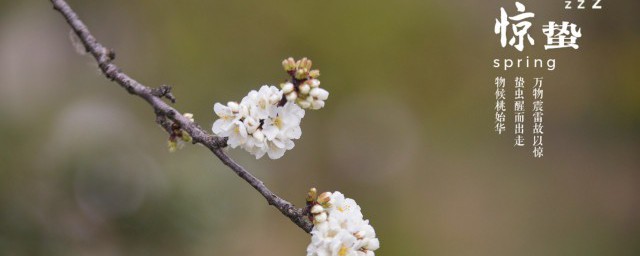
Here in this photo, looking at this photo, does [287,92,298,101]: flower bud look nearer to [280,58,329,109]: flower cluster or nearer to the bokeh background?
[280,58,329,109]: flower cluster

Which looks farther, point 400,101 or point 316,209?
point 400,101

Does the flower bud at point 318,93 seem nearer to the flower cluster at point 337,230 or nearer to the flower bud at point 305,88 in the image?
the flower bud at point 305,88

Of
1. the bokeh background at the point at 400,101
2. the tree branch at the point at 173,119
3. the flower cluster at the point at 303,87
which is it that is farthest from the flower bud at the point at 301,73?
the bokeh background at the point at 400,101

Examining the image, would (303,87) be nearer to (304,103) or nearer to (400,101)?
(304,103)

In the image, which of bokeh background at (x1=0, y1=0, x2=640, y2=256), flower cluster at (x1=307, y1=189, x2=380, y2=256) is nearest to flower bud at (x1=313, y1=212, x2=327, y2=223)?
flower cluster at (x1=307, y1=189, x2=380, y2=256)

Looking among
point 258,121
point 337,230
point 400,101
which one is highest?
point 400,101

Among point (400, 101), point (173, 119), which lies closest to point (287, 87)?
point (173, 119)

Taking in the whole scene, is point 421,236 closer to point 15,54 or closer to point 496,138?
point 496,138
